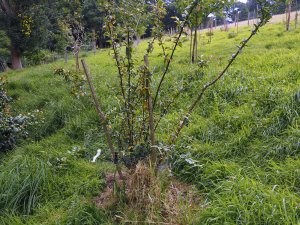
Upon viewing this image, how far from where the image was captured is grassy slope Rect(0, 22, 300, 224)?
2264mm

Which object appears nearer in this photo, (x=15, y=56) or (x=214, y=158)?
(x=214, y=158)

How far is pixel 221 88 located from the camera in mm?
4445

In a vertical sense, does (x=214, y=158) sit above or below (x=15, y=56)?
below

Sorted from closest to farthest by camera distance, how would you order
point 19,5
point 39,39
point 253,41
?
point 253,41
point 19,5
point 39,39

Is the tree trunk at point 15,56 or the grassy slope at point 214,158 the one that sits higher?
the tree trunk at point 15,56

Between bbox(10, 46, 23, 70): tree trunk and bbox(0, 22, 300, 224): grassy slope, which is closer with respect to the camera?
bbox(0, 22, 300, 224): grassy slope

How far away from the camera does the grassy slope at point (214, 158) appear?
89.1 inches

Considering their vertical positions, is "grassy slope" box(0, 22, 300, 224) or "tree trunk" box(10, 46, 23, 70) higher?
"tree trunk" box(10, 46, 23, 70)

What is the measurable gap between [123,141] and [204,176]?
0.90 meters

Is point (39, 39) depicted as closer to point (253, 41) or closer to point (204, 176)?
point (253, 41)

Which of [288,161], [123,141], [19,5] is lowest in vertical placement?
[288,161]

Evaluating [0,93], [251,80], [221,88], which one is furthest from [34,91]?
[251,80]

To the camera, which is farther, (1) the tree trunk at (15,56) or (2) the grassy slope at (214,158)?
(1) the tree trunk at (15,56)

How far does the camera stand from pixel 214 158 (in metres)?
3.03
